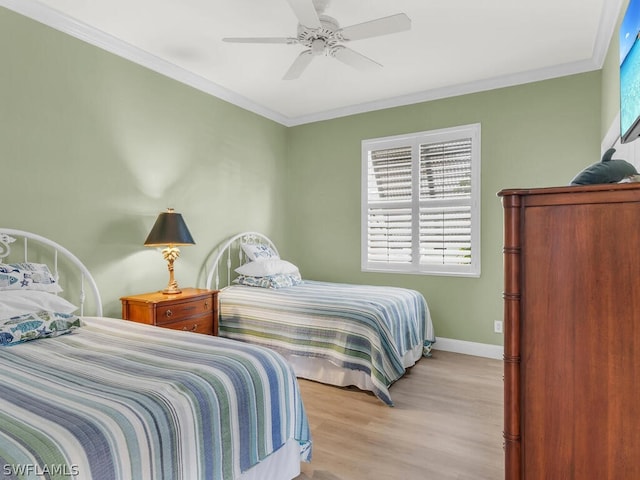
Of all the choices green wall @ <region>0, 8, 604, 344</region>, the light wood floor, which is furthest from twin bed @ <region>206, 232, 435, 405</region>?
green wall @ <region>0, 8, 604, 344</region>

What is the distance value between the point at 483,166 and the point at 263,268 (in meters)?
2.44

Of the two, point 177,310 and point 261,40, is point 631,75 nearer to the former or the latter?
point 261,40

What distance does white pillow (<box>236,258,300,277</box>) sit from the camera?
3822 millimetres

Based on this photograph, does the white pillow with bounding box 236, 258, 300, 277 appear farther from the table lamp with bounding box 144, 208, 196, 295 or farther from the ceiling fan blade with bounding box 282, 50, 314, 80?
the ceiling fan blade with bounding box 282, 50, 314, 80

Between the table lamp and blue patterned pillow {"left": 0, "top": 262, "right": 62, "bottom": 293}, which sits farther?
the table lamp

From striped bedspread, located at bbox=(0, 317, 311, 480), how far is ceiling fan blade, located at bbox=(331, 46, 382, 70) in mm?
2067

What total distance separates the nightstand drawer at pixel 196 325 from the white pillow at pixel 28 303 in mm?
768

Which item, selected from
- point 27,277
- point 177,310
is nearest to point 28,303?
point 27,277

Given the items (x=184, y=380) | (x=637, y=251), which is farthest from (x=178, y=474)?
(x=637, y=251)

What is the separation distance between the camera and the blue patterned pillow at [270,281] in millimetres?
3764

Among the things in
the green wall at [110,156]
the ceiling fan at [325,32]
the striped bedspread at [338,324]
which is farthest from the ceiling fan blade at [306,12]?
the striped bedspread at [338,324]

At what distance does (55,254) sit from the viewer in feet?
8.55

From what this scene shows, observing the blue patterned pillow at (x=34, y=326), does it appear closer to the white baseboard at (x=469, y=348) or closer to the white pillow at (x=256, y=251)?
the white pillow at (x=256, y=251)

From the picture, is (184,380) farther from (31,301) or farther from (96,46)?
(96,46)
